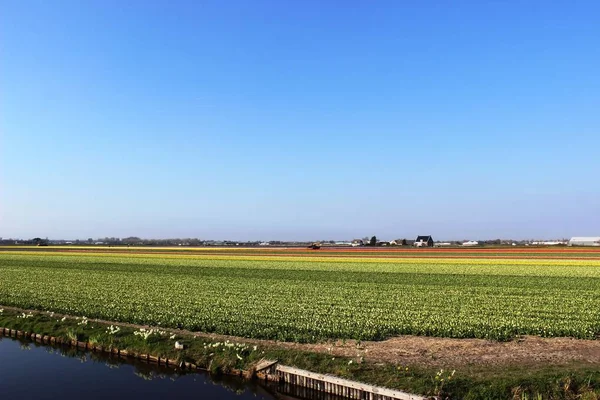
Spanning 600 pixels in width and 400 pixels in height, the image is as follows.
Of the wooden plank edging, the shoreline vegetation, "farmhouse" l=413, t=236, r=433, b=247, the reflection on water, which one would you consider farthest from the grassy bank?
"farmhouse" l=413, t=236, r=433, b=247

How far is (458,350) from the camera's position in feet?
53.7

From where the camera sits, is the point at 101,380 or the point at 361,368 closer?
the point at 361,368

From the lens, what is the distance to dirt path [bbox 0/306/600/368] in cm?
1506

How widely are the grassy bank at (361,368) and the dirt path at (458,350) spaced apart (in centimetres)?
61

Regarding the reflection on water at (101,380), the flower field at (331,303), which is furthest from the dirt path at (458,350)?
the reflection on water at (101,380)

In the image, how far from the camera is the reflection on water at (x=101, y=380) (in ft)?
46.1

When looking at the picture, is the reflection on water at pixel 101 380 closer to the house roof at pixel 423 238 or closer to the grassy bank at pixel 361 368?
the grassy bank at pixel 361 368

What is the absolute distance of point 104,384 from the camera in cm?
1496

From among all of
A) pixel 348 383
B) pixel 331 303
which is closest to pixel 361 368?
pixel 348 383

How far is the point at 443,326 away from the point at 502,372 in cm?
572

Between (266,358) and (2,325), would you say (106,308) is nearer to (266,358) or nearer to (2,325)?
(2,325)

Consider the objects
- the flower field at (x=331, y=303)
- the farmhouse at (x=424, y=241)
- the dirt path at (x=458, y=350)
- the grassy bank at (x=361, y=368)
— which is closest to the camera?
the grassy bank at (x=361, y=368)

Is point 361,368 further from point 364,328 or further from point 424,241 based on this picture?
point 424,241

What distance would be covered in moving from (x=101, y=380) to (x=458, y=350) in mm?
12637
